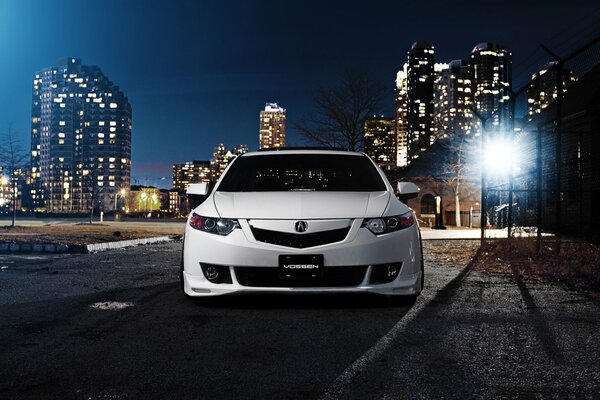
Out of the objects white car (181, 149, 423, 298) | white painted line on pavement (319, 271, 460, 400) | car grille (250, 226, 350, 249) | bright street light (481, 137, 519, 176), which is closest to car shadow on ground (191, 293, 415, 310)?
white painted line on pavement (319, 271, 460, 400)

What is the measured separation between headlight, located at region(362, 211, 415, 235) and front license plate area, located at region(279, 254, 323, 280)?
1.92 feet

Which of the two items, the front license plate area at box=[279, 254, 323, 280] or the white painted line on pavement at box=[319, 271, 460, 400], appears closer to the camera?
the white painted line on pavement at box=[319, 271, 460, 400]

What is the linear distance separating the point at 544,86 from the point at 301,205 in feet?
35.1

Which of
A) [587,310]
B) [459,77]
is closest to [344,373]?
[587,310]

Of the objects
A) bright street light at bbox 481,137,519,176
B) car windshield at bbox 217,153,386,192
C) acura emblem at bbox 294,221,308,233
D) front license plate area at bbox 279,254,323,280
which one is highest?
bright street light at bbox 481,137,519,176

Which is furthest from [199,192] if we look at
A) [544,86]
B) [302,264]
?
[544,86]

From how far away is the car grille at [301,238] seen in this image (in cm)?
543

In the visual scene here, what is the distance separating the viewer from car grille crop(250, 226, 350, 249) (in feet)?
17.8

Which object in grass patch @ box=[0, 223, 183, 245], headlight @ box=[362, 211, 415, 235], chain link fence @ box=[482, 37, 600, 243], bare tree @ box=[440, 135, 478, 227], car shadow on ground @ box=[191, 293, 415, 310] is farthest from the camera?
bare tree @ box=[440, 135, 478, 227]

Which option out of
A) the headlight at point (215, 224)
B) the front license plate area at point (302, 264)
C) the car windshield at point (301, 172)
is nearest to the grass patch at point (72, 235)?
the car windshield at point (301, 172)

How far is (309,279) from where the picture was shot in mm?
5418

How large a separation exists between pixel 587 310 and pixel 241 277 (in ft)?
12.3

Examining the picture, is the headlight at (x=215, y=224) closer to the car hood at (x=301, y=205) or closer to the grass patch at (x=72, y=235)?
the car hood at (x=301, y=205)

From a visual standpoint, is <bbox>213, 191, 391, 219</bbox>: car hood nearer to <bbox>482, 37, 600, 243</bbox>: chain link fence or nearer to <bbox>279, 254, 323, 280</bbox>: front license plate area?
<bbox>279, 254, 323, 280</bbox>: front license plate area
